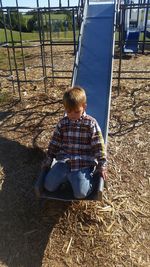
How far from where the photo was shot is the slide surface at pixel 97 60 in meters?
4.98

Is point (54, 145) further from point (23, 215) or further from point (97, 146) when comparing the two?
point (23, 215)

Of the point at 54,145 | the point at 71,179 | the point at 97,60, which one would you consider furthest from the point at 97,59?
the point at 71,179

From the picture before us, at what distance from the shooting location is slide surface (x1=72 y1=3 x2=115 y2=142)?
498cm

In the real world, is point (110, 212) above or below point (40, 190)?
below

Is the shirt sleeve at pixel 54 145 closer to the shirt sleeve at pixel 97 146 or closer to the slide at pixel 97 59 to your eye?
the shirt sleeve at pixel 97 146

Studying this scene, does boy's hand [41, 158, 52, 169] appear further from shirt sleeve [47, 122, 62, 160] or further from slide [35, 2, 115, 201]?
slide [35, 2, 115, 201]

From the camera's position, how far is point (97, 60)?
5688 mm

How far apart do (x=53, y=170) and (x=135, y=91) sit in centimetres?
412

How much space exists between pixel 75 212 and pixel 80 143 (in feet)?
2.41

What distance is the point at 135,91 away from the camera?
706 cm

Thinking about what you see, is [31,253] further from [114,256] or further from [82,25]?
[82,25]

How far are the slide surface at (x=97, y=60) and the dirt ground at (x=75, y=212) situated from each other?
1.97ft

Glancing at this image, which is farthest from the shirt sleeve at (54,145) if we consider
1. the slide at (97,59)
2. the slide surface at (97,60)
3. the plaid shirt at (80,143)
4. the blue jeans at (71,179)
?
the slide surface at (97,60)

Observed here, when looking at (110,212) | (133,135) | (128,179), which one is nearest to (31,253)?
(110,212)
